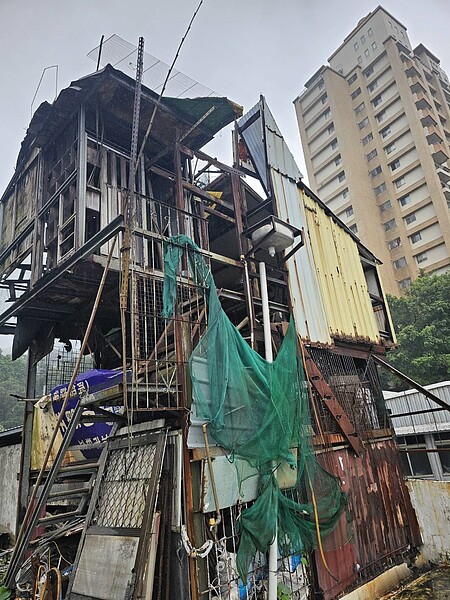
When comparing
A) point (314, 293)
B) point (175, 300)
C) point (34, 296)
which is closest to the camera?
point (175, 300)

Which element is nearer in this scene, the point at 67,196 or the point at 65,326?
the point at 67,196

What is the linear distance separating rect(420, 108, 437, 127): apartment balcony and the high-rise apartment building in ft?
0.31

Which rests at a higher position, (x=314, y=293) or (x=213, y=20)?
(x=213, y=20)

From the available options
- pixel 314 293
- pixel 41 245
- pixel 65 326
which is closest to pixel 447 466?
pixel 314 293

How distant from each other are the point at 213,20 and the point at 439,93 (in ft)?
166

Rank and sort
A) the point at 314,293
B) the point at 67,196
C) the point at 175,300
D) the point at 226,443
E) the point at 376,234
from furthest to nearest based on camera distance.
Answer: the point at 376,234 → the point at 314,293 → the point at 67,196 → the point at 175,300 → the point at 226,443

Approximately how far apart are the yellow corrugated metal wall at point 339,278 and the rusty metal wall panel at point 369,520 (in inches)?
111

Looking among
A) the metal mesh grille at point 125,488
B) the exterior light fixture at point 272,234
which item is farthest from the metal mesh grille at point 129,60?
the metal mesh grille at point 125,488

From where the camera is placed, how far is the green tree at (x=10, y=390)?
2926cm

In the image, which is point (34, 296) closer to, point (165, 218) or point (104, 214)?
point (104, 214)

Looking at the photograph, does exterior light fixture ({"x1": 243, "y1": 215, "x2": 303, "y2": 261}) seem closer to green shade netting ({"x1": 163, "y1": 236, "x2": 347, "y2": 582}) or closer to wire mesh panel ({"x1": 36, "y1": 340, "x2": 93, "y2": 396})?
green shade netting ({"x1": 163, "y1": 236, "x2": 347, "y2": 582})

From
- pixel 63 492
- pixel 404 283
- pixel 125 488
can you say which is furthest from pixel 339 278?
pixel 404 283

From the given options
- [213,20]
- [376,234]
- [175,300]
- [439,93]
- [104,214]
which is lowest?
[175,300]

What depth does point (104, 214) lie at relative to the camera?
7.31 metres
